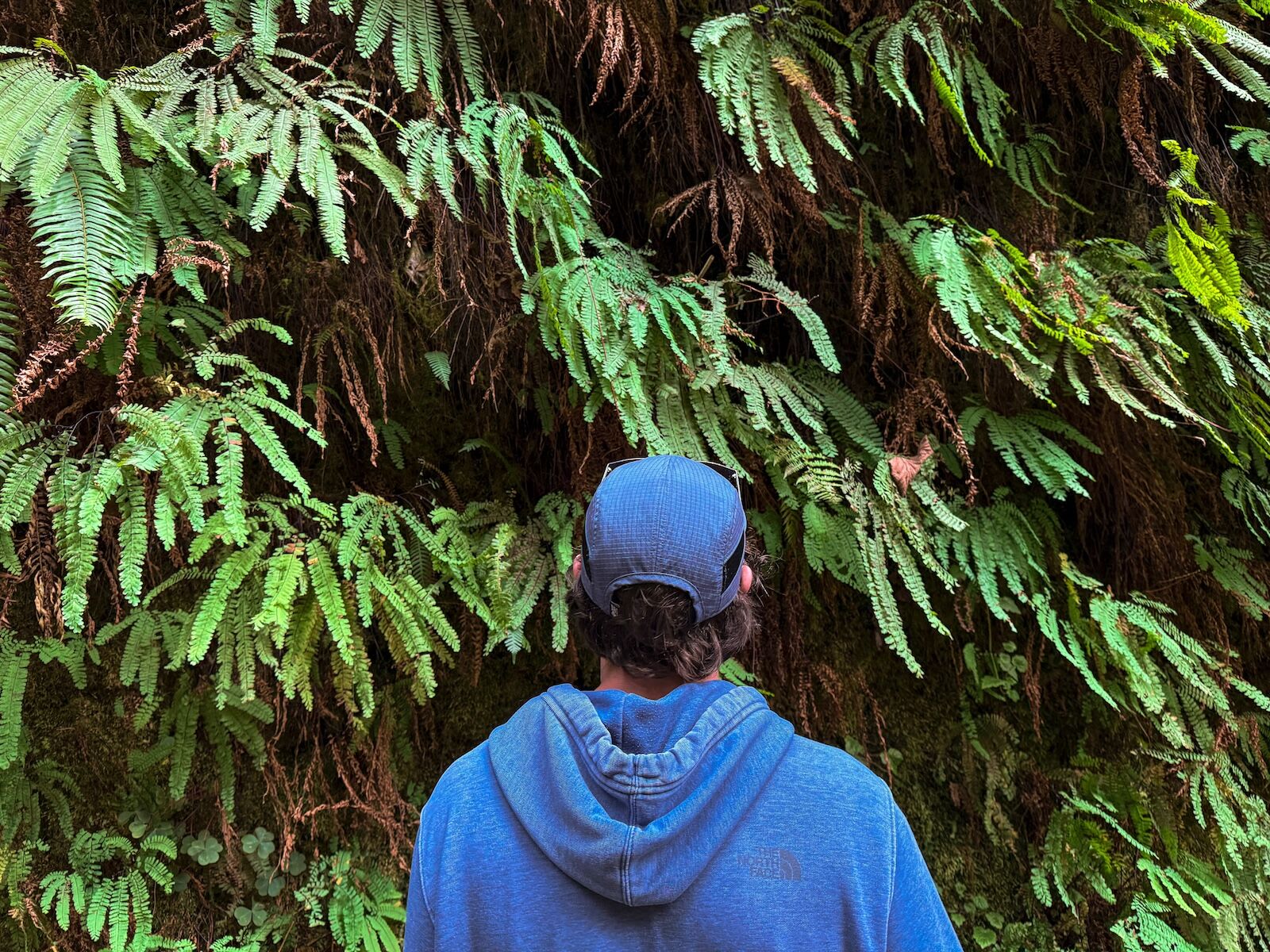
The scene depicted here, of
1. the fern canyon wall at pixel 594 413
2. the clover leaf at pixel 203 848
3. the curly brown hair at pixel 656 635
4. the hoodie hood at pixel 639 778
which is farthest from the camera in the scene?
the clover leaf at pixel 203 848

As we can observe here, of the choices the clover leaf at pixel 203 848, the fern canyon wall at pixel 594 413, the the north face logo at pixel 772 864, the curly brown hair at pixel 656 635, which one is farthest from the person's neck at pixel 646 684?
the clover leaf at pixel 203 848

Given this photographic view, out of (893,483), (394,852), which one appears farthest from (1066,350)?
(394,852)

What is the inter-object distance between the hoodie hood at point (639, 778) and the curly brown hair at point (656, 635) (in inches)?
1.8

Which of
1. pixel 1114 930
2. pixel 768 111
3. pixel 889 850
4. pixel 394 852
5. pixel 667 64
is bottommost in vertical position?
pixel 1114 930

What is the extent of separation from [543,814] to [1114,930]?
2.92 meters

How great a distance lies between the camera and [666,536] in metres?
1.28

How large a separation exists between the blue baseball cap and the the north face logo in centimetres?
35

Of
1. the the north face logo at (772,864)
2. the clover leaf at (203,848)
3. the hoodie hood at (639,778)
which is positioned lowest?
the clover leaf at (203,848)

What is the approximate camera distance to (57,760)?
275 cm

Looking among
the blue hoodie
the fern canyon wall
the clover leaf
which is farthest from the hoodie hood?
the clover leaf

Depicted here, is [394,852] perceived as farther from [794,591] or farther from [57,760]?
[794,591]

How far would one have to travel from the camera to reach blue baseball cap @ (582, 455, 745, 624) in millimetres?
1275

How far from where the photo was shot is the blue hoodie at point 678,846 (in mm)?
1099

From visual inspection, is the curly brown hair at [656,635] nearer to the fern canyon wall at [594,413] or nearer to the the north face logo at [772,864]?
the the north face logo at [772,864]
